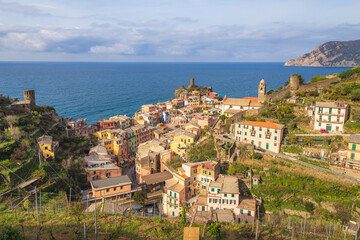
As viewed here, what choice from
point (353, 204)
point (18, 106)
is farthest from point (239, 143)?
point (18, 106)

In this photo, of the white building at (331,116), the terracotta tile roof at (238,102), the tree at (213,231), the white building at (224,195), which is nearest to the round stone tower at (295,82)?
the terracotta tile roof at (238,102)

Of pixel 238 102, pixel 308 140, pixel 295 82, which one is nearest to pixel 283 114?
pixel 308 140

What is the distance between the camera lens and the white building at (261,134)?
30.0 metres

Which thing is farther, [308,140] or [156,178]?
[156,178]

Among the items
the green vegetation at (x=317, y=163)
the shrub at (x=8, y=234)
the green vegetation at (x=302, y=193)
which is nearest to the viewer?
the shrub at (x=8, y=234)

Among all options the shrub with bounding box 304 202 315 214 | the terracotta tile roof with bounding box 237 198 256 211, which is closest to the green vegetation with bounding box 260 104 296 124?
the shrub with bounding box 304 202 315 214

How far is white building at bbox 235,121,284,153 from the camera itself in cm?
2995

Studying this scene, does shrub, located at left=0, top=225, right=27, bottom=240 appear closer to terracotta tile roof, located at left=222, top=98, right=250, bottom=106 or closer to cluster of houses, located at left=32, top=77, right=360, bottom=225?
cluster of houses, located at left=32, top=77, right=360, bottom=225

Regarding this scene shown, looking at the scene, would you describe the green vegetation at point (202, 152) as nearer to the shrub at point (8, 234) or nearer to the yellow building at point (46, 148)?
the yellow building at point (46, 148)

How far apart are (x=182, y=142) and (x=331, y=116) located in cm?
1938

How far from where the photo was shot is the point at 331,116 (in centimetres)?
2998

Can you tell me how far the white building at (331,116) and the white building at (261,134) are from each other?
467 cm

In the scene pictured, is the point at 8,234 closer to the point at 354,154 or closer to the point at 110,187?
the point at 110,187

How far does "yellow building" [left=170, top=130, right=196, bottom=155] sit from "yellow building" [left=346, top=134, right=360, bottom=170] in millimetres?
18959
